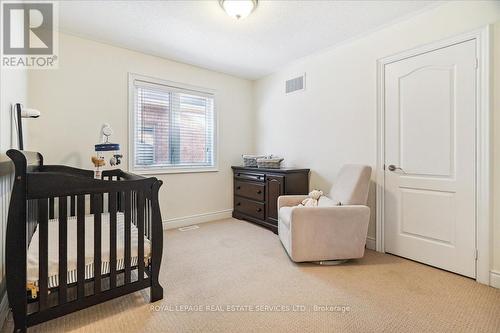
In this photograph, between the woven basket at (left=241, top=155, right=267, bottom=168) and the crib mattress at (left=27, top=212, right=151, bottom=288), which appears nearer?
the crib mattress at (left=27, top=212, right=151, bottom=288)

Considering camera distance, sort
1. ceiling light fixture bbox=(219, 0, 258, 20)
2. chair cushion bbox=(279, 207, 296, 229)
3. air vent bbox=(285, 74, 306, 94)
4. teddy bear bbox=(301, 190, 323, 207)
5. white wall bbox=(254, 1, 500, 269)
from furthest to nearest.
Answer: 1. air vent bbox=(285, 74, 306, 94)
2. teddy bear bbox=(301, 190, 323, 207)
3. chair cushion bbox=(279, 207, 296, 229)
4. white wall bbox=(254, 1, 500, 269)
5. ceiling light fixture bbox=(219, 0, 258, 20)

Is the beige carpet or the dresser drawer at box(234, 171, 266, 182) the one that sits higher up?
the dresser drawer at box(234, 171, 266, 182)

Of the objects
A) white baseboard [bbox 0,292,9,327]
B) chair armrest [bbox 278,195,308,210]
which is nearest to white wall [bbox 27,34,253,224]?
chair armrest [bbox 278,195,308,210]

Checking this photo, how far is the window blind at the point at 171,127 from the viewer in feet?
10.8

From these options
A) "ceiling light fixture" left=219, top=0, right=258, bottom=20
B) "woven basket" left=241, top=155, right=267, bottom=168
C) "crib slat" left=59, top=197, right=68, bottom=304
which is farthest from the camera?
"woven basket" left=241, top=155, right=267, bottom=168

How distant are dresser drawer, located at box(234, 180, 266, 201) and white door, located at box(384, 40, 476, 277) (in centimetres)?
163

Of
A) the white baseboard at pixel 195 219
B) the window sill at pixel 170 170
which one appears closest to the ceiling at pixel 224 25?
the window sill at pixel 170 170

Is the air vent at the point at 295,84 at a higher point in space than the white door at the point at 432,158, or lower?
higher

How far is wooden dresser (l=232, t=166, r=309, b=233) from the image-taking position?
325cm

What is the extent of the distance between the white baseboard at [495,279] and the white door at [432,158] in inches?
4.4

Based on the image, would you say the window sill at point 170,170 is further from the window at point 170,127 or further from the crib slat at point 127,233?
the crib slat at point 127,233

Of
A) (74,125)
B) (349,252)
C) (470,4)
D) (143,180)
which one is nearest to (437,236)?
(349,252)

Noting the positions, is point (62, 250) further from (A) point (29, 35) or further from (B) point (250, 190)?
(B) point (250, 190)

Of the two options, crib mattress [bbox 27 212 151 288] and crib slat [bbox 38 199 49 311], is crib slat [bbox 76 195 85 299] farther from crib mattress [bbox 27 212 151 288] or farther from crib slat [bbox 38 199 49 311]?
crib slat [bbox 38 199 49 311]
